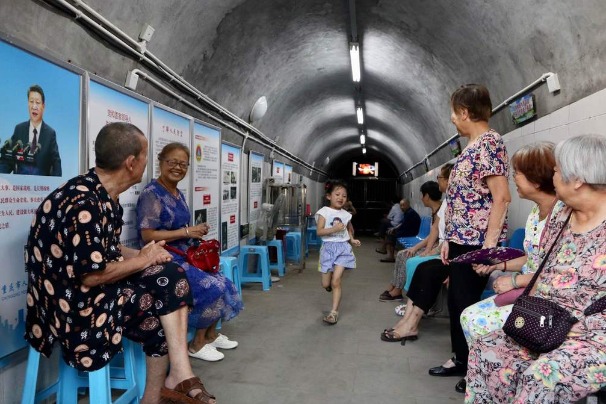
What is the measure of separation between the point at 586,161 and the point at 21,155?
259cm

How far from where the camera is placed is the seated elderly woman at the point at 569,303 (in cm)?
167

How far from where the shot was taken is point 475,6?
13.9 feet

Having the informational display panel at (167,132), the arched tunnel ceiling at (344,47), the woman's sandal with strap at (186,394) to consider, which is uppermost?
the arched tunnel ceiling at (344,47)

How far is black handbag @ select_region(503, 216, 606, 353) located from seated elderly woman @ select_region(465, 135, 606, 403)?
1.2 inches

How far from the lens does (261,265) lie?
250 inches

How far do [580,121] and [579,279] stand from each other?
80.0 inches

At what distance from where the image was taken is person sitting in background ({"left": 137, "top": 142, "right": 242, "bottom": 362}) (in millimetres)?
3215

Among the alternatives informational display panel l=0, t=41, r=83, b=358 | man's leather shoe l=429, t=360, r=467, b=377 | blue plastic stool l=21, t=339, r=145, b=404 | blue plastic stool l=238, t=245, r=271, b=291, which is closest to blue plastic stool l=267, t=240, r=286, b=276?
blue plastic stool l=238, t=245, r=271, b=291

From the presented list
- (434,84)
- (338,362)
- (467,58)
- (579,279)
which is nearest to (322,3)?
(467,58)

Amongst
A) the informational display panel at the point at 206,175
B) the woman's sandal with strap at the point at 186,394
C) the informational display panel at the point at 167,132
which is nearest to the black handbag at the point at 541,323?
the woman's sandal with strap at the point at 186,394

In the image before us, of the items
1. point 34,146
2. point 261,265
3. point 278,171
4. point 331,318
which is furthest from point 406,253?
point 278,171

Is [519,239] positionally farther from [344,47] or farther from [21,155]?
[344,47]

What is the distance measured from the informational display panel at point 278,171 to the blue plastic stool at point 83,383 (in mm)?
6540

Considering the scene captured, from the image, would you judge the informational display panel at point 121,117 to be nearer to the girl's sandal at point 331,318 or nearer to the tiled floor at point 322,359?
the tiled floor at point 322,359
